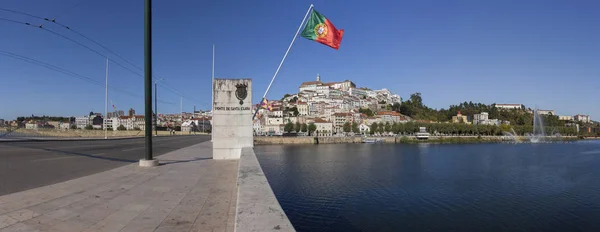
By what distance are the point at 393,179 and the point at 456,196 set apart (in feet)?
19.0

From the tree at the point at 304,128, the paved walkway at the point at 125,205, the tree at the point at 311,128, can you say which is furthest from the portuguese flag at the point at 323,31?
the tree at the point at 304,128

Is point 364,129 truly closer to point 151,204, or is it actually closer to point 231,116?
point 231,116

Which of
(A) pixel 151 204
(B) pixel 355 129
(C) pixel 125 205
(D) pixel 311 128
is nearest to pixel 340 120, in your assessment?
(B) pixel 355 129

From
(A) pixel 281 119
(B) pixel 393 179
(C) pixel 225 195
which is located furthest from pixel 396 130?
(C) pixel 225 195

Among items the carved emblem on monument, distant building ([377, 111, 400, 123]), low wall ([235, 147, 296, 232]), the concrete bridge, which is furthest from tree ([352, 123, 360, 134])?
low wall ([235, 147, 296, 232])

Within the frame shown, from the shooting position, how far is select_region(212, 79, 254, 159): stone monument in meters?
13.4

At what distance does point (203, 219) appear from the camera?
5.04 meters

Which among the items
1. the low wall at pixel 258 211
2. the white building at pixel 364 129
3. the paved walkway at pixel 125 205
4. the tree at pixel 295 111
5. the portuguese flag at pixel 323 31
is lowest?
the white building at pixel 364 129

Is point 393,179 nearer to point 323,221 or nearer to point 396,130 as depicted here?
point 323,221

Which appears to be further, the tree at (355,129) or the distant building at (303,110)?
the distant building at (303,110)

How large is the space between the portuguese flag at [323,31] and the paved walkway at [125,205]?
26.4ft

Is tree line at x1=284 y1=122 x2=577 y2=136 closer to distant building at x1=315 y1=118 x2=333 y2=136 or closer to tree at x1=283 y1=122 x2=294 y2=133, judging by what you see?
tree at x1=283 y1=122 x2=294 y2=133

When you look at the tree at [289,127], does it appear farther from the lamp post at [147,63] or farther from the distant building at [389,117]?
the lamp post at [147,63]

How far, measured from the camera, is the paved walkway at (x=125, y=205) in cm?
466
